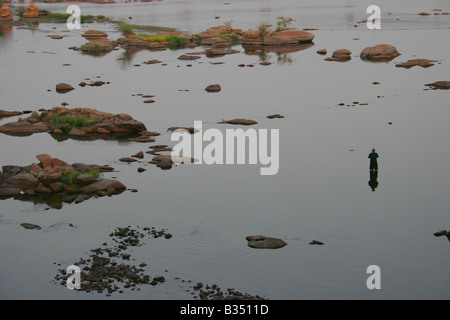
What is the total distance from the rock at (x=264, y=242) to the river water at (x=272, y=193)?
0.43 metres

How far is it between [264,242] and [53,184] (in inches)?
632

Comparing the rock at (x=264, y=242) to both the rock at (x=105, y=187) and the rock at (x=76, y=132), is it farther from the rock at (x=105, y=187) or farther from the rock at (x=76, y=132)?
the rock at (x=76, y=132)

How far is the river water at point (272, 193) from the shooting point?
3478cm

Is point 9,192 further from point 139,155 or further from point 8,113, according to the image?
point 8,113

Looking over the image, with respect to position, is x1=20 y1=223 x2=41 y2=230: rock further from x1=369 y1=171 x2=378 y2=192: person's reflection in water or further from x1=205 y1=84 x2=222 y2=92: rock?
x1=205 y1=84 x2=222 y2=92: rock

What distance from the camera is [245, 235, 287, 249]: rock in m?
38.0

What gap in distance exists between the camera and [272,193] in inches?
1869

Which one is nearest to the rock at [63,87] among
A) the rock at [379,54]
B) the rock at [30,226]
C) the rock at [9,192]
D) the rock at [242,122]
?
the rock at [242,122]

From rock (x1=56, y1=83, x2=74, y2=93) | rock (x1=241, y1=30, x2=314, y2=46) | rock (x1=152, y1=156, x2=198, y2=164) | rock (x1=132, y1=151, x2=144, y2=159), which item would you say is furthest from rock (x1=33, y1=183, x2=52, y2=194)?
rock (x1=241, y1=30, x2=314, y2=46)

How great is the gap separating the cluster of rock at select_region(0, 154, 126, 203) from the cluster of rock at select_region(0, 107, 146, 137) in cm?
1462

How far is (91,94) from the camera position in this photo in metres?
85.3
